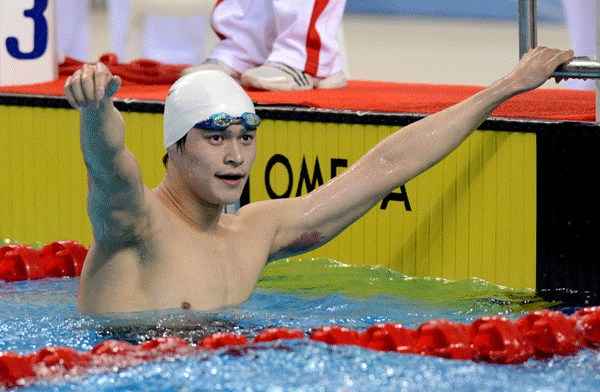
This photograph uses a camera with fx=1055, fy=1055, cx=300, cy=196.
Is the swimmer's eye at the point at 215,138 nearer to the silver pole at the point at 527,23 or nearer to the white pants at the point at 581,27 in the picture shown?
the silver pole at the point at 527,23

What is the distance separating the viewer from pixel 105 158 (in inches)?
79.1

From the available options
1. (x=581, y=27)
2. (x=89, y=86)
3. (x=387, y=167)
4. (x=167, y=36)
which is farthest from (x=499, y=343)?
(x=167, y=36)

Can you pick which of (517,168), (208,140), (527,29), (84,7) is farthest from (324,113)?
(84,7)

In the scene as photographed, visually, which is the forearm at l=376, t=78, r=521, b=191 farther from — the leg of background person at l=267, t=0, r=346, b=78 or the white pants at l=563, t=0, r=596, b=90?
the white pants at l=563, t=0, r=596, b=90

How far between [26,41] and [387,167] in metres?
2.39

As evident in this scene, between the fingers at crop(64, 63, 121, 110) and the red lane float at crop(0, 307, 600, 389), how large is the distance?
51 centimetres

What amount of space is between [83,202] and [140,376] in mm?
2105

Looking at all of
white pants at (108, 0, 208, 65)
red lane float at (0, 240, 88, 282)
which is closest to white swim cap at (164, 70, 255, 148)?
red lane float at (0, 240, 88, 282)

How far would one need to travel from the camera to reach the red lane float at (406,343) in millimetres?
2057

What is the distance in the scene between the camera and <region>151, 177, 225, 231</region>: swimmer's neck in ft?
8.11

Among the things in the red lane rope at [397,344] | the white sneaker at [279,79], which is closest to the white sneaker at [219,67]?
the white sneaker at [279,79]

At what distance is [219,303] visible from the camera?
249cm

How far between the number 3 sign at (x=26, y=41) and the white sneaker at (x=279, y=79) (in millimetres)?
984

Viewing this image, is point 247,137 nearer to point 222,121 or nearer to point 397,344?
point 222,121
